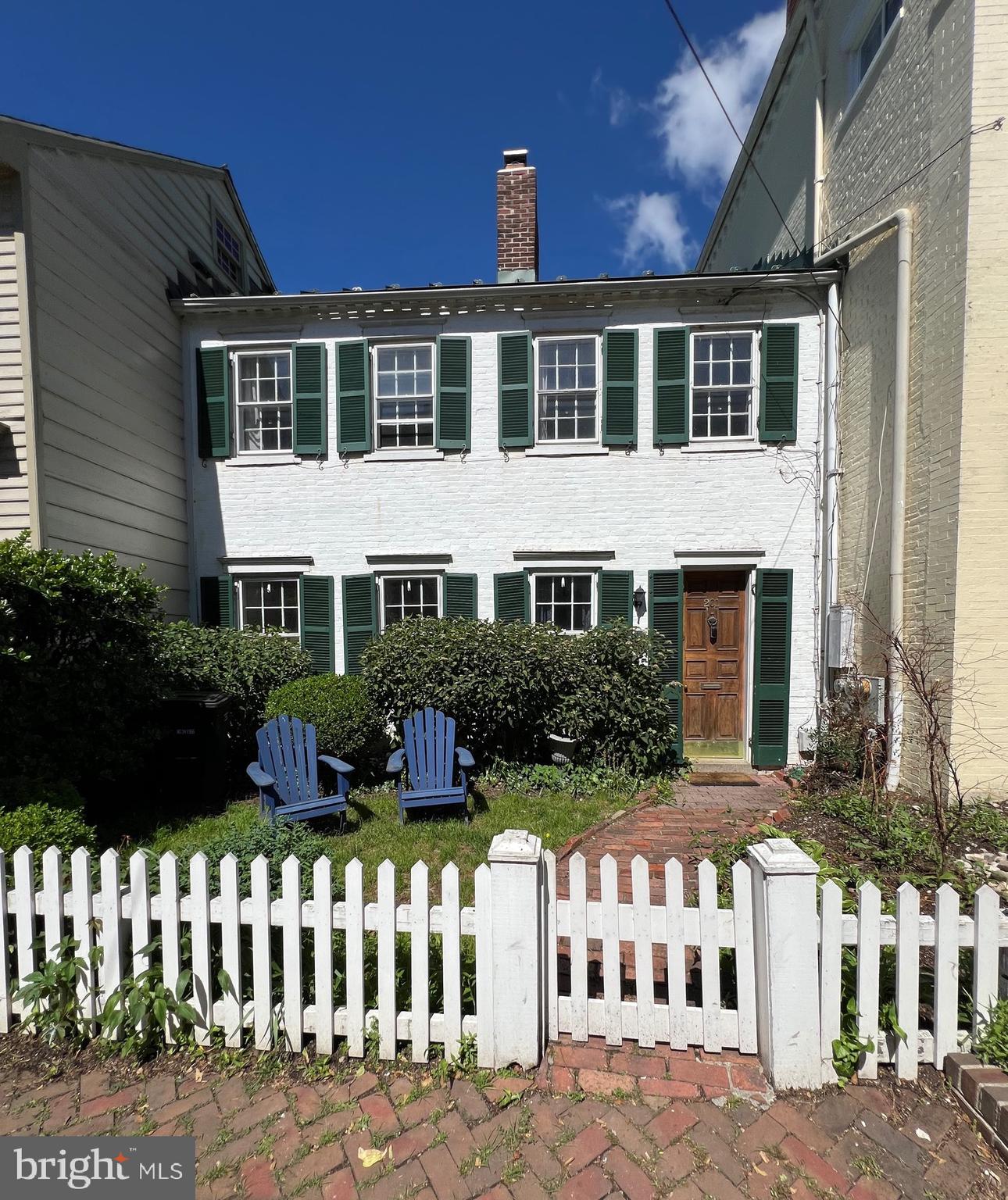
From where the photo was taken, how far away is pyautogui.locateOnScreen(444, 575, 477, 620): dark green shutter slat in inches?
312

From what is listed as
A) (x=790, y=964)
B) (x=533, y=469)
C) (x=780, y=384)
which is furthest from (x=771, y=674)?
(x=790, y=964)

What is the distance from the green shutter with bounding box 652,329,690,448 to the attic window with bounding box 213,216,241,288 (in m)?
7.65

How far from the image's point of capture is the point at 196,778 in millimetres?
6008

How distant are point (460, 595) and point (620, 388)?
351cm

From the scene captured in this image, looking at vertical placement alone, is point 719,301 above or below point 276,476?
above

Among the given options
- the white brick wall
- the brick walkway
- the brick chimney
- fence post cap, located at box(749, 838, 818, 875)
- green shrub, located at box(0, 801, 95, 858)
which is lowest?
the brick walkway

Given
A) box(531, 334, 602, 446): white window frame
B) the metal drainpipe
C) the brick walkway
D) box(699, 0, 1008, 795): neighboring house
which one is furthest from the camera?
box(531, 334, 602, 446): white window frame

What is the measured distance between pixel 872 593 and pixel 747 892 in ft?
17.9

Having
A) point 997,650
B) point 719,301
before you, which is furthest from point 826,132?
point 997,650

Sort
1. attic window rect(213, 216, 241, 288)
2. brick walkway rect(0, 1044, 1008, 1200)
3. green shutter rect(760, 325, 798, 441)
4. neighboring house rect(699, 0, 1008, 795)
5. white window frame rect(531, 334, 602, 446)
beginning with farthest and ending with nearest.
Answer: attic window rect(213, 216, 241, 288), white window frame rect(531, 334, 602, 446), green shutter rect(760, 325, 798, 441), neighboring house rect(699, 0, 1008, 795), brick walkway rect(0, 1044, 1008, 1200)

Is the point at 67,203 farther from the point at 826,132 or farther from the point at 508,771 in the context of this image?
the point at 826,132

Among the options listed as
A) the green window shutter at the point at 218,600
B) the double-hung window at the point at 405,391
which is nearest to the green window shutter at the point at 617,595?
the double-hung window at the point at 405,391

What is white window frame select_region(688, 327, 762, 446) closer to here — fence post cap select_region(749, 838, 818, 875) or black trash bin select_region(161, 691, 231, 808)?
fence post cap select_region(749, 838, 818, 875)

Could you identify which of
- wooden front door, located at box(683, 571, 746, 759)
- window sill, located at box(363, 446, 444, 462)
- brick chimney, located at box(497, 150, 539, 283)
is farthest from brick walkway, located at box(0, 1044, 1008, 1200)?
brick chimney, located at box(497, 150, 539, 283)
